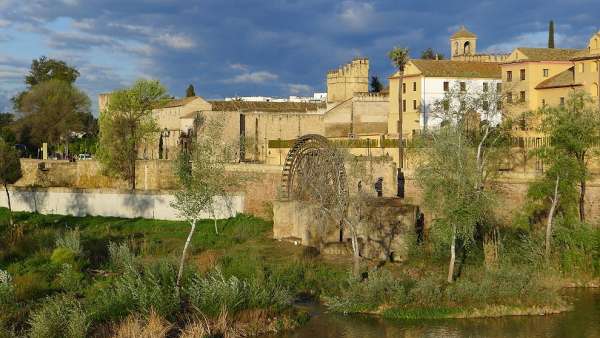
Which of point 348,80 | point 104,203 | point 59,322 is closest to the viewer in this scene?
point 59,322

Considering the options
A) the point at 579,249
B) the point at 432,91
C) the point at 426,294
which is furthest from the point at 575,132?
the point at 432,91

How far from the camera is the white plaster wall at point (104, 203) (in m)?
→ 45.8

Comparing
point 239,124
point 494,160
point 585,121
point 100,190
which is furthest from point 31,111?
point 585,121

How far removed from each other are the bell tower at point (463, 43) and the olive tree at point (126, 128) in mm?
28505

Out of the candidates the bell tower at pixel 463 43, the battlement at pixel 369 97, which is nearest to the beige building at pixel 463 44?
the bell tower at pixel 463 43

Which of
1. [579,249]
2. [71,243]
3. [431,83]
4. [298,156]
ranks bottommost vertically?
[579,249]

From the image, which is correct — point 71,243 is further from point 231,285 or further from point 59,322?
point 59,322

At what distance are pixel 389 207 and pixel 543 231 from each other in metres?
6.63

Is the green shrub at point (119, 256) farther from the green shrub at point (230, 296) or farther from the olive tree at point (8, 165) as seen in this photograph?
the olive tree at point (8, 165)

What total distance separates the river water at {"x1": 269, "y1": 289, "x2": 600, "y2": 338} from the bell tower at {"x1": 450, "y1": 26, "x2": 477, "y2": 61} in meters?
46.1

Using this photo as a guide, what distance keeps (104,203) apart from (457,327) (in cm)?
2581

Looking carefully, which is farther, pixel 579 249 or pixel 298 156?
pixel 298 156

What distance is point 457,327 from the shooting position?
27.0 metres

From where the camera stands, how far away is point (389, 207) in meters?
35.4
